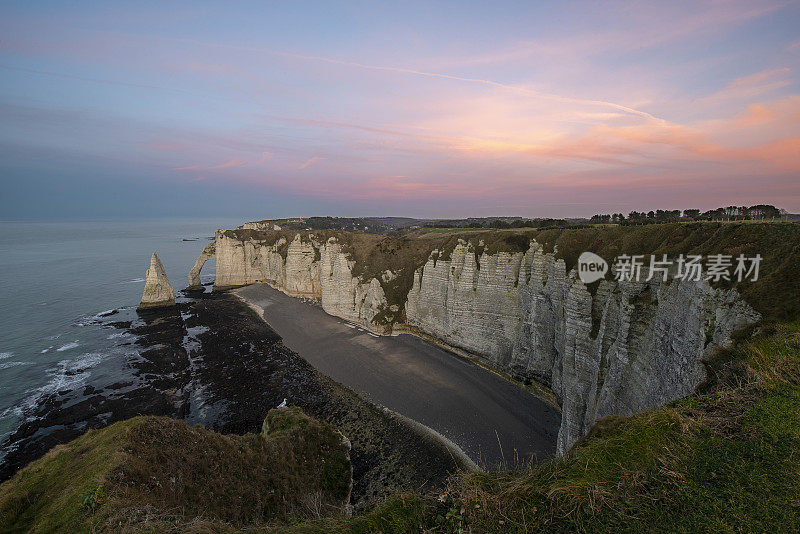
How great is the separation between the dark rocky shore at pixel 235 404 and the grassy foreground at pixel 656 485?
10581 millimetres

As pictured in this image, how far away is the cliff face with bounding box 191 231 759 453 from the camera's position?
11.0 metres

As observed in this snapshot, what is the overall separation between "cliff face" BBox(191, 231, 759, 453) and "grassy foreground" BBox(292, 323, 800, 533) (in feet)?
13.5

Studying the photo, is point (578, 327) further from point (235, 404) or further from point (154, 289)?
point (154, 289)

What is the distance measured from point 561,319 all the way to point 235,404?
77.7ft

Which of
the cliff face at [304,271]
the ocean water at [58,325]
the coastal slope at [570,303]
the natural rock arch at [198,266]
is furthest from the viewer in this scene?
the natural rock arch at [198,266]

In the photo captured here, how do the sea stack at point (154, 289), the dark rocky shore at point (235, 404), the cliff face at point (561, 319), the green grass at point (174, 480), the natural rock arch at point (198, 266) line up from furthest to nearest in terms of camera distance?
the natural rock arch at point (198, 266), the sea stack at point (154, 289), the dark rocky shore at point (235, 404), the cliff face at point (561, 319), the green grass at point (174, 480)

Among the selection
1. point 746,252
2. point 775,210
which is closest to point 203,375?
point 746,252

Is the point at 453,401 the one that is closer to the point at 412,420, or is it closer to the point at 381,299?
the point at 412,420

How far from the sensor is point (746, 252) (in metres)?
10.9

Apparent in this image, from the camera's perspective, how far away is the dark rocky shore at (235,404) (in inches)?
663

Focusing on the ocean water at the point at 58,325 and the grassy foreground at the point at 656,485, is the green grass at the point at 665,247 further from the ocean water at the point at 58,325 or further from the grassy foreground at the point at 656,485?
the ocean water at the point at 58,325

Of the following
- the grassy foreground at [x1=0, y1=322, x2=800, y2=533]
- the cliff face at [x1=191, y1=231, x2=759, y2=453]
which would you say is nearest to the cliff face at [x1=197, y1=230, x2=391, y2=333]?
the cliff face at [x1=191, y1=231, x2=759, y2=453]

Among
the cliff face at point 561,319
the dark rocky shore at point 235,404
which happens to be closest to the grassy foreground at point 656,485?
the cliff face at point 561,319

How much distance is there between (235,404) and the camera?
73.7 ft
